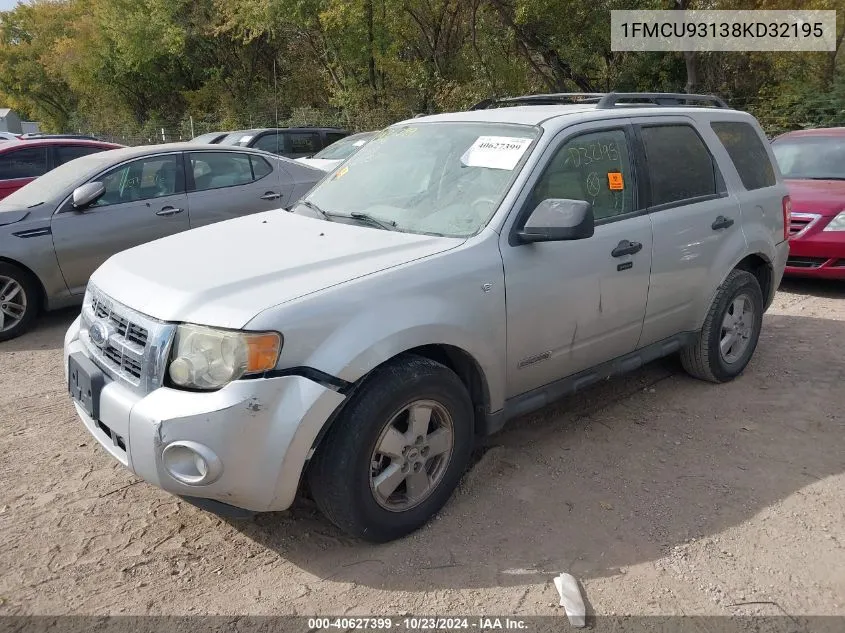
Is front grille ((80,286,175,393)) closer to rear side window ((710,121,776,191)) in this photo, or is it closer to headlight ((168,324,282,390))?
headlight ((168,324,282,390))

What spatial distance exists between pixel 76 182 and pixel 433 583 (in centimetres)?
525

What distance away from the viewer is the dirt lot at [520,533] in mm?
2783

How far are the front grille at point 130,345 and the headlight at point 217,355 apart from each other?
0.06 meters

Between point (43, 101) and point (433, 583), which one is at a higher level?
point (43, 101)

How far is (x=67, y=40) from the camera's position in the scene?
126ft

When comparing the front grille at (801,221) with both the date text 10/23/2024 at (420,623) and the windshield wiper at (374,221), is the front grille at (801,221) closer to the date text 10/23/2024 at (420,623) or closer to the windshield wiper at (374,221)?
the windshield wiper at (374,221)

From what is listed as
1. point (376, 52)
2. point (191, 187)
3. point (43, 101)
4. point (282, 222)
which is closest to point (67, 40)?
point (43, 101)

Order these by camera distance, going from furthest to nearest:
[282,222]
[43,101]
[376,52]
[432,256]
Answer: [43,101], [376,52], [282,222], [432,256]

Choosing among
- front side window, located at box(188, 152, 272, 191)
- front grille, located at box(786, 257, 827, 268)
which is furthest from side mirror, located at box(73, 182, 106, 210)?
front grille, located at box(786, 257, 827, 268)

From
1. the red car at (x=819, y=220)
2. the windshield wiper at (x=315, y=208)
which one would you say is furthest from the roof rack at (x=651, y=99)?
the red car at (x=819, y=220)

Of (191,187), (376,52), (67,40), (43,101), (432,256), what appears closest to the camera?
(432,256)

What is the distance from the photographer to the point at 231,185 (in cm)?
729

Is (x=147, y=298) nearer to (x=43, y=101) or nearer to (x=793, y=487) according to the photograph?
(x=793, y=487)

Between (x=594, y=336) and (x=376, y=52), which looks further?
(x=376, y=52)
